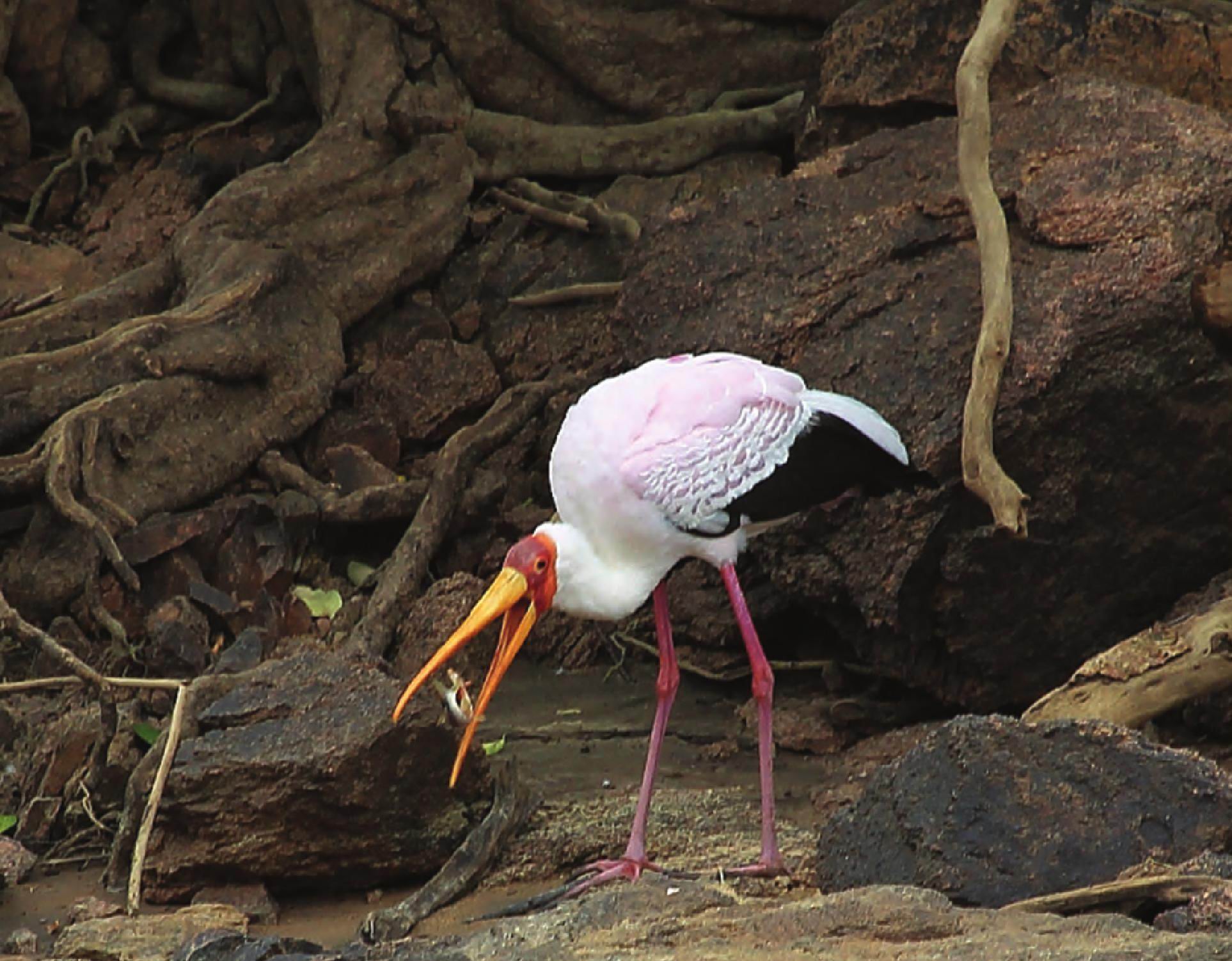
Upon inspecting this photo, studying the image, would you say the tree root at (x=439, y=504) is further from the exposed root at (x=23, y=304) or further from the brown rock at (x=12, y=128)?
the brown rock at (x=12, y=128)

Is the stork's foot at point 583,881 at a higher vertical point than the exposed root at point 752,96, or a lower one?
lower

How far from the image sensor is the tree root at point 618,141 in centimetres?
781

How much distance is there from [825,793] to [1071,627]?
88 centimetres

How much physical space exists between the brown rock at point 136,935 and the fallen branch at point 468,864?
327 millimetres

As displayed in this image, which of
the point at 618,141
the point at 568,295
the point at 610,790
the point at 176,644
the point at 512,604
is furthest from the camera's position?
the point at 618,141

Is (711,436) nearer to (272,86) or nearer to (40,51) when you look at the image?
(272,86)

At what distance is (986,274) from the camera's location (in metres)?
5.37

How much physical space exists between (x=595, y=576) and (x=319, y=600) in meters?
2.06

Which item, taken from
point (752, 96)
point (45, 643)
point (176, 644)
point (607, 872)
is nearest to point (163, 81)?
point (752, 96)

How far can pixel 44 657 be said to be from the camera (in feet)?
19.9

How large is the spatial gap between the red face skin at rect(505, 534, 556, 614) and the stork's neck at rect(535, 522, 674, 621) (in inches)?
0.8

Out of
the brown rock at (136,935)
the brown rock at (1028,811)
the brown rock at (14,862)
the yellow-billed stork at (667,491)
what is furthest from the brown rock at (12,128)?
the brown rock at (1028,811)

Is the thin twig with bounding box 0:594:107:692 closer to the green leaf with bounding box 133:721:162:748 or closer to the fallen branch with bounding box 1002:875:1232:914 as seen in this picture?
the green leaf with bounding box 133:721:162:748

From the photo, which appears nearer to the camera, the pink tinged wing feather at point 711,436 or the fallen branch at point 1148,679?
the pink tinged wing feather at point 711,436
